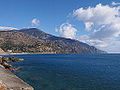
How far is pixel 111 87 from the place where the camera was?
5653 cm

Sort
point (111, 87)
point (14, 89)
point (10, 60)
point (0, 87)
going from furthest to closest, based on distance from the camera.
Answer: point (10, 60), point (111, 87), point (14, 89), point (0, 87)

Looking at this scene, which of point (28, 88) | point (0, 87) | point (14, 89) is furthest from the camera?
point (28, 88)

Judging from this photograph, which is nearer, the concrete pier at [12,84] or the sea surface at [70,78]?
the concrete pier at [12,84]

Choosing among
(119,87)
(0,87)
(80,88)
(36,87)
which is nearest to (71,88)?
(80,88)

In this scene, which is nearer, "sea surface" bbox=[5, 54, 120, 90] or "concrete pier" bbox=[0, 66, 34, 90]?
"concrete pier" bbox=[0, 66, 34, 90]

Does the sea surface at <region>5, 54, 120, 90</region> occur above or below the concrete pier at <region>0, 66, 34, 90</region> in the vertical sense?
below

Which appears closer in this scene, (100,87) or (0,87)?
(0,87)

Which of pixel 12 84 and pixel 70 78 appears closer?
pixel 12 84

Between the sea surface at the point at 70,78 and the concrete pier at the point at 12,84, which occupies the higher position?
the concrete pier at the point at 12,84

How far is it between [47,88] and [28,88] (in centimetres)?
782

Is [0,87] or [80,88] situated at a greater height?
[0,87]

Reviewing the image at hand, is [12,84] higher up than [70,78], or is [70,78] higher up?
[12,84]

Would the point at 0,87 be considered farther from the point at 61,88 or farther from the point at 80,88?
Result: the point at 80,88

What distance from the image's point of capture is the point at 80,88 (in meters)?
53.9
